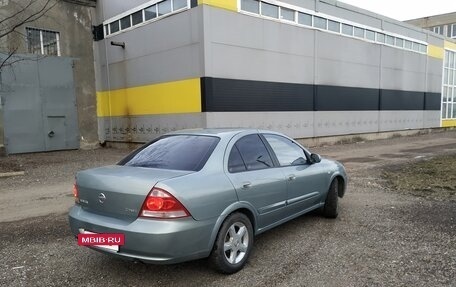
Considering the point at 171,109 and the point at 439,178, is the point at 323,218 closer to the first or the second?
the point at 439,178

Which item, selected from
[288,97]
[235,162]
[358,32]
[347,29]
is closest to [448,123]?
[358,32]

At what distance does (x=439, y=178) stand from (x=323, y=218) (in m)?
4.89

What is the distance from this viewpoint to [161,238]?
3.31m

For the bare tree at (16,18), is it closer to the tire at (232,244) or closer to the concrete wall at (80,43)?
the concrete wall at (80,43)

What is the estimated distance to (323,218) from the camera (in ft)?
19.5

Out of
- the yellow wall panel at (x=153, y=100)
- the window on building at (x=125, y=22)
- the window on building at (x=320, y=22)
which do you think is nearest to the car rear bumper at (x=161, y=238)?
the yellow wall panel at (x=153, y=100)

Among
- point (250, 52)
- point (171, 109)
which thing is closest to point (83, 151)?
point (171, 109)

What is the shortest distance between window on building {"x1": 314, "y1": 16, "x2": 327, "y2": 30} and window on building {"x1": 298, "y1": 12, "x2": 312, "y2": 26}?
448 millimetres

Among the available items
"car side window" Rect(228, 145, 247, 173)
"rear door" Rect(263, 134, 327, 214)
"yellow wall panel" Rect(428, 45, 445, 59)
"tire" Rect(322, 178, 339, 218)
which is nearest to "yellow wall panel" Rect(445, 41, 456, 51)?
"yellow wall panel" Rect(428, 45, 445, 59)

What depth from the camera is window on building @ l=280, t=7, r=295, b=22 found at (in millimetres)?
16672

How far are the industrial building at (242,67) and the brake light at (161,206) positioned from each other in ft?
35.7

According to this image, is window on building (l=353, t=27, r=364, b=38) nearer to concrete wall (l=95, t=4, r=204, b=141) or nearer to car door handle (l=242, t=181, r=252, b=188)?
concrete wall (l=95, t=4, r=204, b=141)

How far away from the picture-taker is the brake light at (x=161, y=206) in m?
3.39

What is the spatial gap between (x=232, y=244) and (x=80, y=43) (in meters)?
17.1
